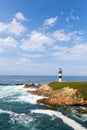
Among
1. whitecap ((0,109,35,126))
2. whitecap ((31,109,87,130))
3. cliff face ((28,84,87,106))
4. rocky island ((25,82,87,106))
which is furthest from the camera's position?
rocky island ((25,82,87,106))

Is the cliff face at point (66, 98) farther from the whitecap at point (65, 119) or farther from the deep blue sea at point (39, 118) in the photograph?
the whitecap at point (65, 119)

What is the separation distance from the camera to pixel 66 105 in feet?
178

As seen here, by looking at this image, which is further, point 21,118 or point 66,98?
point 66,98

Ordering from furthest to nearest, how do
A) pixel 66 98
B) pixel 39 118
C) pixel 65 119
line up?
pixel 66 98 → pixel 39 118 → pixel 65 119

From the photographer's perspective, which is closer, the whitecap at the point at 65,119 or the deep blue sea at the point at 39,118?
the whitecap at the point at 65,119

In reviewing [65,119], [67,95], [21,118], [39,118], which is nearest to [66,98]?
[67,95]

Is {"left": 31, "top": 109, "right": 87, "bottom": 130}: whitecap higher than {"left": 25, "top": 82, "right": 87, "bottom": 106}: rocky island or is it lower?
→ lower

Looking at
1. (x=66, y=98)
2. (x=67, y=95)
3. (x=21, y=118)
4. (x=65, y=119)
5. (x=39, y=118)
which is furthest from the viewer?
(x=67, y=95)

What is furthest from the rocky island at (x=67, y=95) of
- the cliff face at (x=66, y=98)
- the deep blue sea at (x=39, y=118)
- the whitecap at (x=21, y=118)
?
the whitecap at (x=21, y=118)

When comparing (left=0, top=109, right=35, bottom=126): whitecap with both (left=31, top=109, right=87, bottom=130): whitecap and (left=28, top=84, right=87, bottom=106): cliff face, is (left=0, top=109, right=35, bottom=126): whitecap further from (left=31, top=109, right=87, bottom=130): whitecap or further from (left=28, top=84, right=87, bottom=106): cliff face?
(left=28, top=84, right=87, bottom=106): cliff face

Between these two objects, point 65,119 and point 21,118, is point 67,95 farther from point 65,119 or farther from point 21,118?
point 21,118

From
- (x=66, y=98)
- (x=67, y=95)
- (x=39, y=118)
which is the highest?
(x=67, y=95)

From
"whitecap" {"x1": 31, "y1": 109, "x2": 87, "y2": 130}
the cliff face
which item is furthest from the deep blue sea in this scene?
the cliff face

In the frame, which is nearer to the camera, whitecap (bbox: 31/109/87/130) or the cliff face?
whitecap (bbox: 31/109/87/130)
